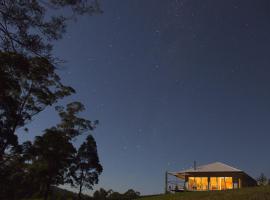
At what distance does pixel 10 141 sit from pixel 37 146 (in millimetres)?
3908

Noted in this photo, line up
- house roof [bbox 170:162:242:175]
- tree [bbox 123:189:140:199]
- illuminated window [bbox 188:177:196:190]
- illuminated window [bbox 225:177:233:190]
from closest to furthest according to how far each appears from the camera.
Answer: illuminated window [bbox 225:177:233:190]
illuminated window [bbox 188:177:196:190]
house roof [bbox 170:162:242:175]
tree [bbox 123:189:140:199]

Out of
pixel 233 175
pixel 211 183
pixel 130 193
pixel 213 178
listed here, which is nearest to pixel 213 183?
pixel 211 183

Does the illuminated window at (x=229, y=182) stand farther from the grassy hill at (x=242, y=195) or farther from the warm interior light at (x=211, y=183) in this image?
the grassy hill at (x=242, y=195)

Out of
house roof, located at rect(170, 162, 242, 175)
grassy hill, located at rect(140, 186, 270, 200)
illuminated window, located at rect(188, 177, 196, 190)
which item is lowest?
grassy hill, located at rect(140, 186, 270, 200)

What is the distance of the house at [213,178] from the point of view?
3803cm

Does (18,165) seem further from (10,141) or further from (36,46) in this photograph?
(36,46)

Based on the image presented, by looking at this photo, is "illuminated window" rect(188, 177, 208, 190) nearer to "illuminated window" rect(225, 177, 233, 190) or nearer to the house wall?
the house wall

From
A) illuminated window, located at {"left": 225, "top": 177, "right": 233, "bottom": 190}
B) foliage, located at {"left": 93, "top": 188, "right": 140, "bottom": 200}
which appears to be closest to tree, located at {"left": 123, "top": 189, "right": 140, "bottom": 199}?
foliage, located at {"left": 93, "top": 188, "right": 140, "bottom": 200}

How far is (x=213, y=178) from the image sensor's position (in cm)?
3906

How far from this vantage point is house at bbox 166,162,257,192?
38031 mm

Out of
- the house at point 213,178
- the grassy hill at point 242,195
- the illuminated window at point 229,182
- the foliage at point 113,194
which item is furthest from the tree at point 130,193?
the grassy hill at point 242,195

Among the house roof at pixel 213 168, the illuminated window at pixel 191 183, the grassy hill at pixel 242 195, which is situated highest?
the house roof at pixel 213 168

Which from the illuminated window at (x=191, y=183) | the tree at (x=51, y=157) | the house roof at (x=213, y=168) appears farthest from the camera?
the house roof at (x=213, y=168)

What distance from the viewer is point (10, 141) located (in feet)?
87.1
